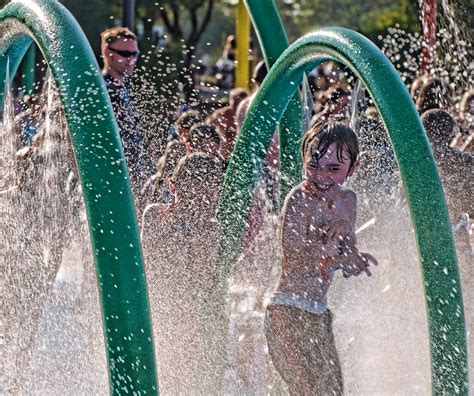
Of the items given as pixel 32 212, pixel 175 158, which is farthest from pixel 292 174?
pixel 32 212

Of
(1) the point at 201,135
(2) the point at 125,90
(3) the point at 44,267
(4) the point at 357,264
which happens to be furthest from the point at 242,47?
(4) the point at 357,264

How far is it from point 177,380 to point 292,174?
1.64 meters

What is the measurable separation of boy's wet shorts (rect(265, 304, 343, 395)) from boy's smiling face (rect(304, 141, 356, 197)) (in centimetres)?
47

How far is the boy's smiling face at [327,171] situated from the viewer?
13.9ft

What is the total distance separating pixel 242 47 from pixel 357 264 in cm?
862

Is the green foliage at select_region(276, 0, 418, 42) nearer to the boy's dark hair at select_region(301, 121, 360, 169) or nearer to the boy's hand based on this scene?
the boy's dark hair at select_region(301, 121, 360, 169)

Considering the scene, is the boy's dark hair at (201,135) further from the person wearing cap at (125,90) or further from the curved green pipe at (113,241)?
the curved green pipe at (113,241)

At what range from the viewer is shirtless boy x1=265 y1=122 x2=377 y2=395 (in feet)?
13.7

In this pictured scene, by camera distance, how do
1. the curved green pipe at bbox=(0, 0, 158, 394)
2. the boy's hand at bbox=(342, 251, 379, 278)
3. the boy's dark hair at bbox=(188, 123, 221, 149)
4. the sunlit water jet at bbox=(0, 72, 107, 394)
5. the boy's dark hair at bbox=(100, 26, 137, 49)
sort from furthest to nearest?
1. the boy's dark hair at bbox=(188, 123, 221, 149)
2. the boy's dark hair at bbox=(100, 26, 137, 49)
3. the sunlit water jet at bbox=(0, 72, 107, 394)
4. the boy's hand at bbox=(342, 251, 379, 278)
5. the curved green pipe at bbox=(0, 0, 158, 394)

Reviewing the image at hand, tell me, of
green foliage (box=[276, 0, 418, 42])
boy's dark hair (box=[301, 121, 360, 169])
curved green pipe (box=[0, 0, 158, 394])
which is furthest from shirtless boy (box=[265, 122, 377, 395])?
green foliage (box=[276, 0, 418, 42])

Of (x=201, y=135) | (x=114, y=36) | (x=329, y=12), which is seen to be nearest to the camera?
(x=114, y=36)

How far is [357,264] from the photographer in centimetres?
410

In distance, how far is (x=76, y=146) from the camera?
3.42 m

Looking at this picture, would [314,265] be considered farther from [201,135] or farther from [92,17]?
[92,17]
